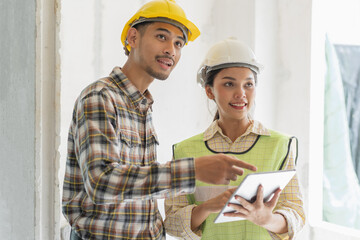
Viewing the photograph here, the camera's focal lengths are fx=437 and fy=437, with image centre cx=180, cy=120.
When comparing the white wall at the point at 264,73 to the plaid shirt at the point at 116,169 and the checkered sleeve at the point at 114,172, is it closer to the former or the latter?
the plaid shirt at the point at 116,169

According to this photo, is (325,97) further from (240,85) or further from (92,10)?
(92,10)

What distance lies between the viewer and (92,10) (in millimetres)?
2252

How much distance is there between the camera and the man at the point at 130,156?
1308mm

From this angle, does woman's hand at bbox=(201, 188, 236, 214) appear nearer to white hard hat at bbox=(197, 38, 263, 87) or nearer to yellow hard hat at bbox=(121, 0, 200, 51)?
white hard hat at bbox=(197, 38, 263, 87)

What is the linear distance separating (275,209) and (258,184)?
34cm

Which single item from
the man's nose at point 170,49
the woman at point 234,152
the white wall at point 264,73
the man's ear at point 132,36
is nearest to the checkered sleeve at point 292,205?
the woman at point 234,152

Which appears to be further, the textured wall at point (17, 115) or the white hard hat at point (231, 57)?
the textured wall at point (17, 115)

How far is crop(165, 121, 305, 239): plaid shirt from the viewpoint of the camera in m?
1.69

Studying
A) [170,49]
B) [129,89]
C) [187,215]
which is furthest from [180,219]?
[170,49]

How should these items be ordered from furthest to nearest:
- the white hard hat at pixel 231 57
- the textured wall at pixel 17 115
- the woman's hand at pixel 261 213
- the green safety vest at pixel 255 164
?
the textured wall at pixel 17 115, the white hard hat at pixel 231 57, the green safety vest at pixel 255 164, the woman's hand at pixel 261 213

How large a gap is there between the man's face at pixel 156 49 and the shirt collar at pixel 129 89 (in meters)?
0.09

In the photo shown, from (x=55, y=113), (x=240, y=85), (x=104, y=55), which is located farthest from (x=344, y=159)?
(x=55, y=113)

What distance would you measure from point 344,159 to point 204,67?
151cm

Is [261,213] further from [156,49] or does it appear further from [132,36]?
[132,36]
